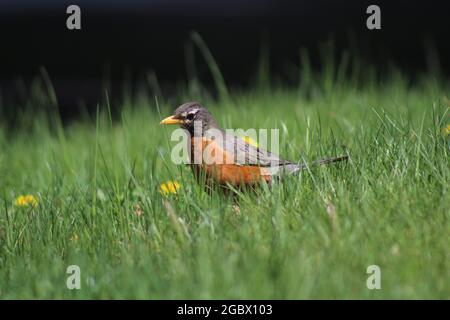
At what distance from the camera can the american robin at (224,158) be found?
3621 millimetres

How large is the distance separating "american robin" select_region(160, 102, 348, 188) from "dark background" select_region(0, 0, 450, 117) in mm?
3161

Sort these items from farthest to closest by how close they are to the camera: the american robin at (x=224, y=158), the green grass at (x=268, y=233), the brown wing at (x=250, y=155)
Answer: the brown wing at (x=250, y=155) < the american robin at (x=224, y=158) < the green grass at (x=268, y=233)

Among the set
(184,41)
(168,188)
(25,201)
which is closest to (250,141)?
(168,188)

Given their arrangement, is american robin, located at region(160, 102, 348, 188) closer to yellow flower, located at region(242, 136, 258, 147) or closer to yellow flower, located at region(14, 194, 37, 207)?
yellow flower, located at region(242, 136, 258, 147)

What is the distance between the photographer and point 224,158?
372cm

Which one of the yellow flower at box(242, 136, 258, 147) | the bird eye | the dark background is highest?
the dark background

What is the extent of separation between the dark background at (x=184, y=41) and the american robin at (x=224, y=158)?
3.16 metres

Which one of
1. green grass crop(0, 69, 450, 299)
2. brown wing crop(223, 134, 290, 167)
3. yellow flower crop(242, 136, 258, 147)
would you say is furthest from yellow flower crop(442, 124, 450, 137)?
yellow flower crop(242, 136, 258, 147)

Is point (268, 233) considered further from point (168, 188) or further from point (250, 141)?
point (250, 141)

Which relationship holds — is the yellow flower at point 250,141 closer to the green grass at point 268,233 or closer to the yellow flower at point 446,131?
the green grass at point 268,233

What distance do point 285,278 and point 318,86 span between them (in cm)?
347

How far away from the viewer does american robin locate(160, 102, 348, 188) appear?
143 inches

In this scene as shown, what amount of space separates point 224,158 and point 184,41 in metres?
4.33

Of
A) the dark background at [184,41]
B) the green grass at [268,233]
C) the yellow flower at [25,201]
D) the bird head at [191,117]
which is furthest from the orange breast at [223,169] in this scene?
the dark background at [184,41]
